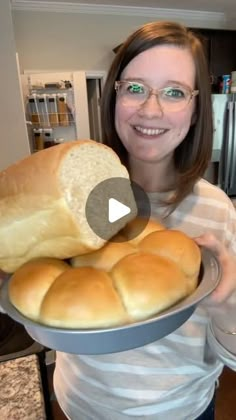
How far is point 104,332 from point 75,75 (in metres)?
3.09

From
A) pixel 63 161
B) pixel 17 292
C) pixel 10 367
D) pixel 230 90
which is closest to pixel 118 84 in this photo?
pixel 63 161

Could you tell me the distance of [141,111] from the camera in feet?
1.98

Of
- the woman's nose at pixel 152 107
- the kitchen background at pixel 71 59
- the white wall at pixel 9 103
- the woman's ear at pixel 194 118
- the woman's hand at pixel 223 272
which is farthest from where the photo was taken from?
the kitchen background at pixel 71 59

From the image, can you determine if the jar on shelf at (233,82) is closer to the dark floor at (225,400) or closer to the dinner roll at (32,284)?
the dark floor at (225,400)

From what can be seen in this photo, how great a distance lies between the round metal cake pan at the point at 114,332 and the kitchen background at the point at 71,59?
91.9 inches

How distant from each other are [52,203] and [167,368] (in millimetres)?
478

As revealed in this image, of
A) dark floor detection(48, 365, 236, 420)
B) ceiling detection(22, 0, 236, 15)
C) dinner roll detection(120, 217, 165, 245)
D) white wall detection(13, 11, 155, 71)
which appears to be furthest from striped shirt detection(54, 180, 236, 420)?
ceiling detection(22, 0, 236, 15)

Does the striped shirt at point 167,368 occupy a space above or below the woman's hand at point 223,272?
below

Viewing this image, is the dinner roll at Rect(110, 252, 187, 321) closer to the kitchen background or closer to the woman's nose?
the woman's nose

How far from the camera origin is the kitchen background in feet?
9.96

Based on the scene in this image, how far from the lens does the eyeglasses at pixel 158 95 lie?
60 cm

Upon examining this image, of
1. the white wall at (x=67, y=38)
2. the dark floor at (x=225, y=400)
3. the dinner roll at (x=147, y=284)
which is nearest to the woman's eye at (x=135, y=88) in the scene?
the dinner roll at (x=147, y=284)

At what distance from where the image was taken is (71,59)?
3443 mm

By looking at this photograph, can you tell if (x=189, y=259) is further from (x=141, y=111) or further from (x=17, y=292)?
(x=141, y=111)
